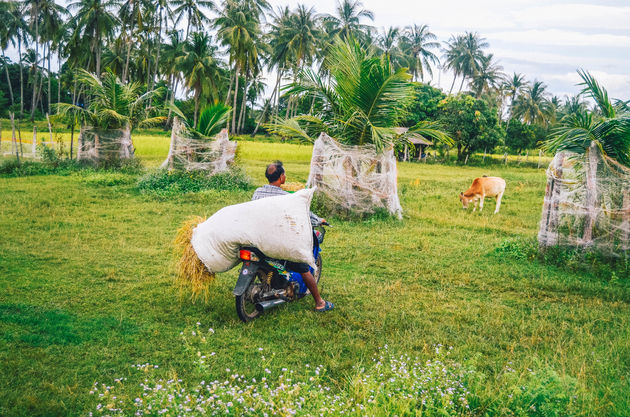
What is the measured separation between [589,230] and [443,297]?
276 centimetres

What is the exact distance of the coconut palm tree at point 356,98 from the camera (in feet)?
30.0

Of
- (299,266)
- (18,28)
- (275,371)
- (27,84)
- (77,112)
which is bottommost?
(275,371)

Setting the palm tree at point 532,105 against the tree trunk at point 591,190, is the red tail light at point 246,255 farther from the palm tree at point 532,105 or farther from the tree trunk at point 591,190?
the palm tree at point 532,105

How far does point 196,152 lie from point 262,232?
9.68 m

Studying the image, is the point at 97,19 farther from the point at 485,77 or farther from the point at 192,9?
the point at 485,77

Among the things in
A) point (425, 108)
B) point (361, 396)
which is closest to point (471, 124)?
point (425, 108)

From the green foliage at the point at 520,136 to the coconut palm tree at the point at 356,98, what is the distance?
33.3 metres

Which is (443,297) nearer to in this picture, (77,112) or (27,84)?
(77,112)

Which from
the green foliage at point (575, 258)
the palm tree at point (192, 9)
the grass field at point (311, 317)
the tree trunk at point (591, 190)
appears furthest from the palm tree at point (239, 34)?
the tree trunk at point (591, 190)

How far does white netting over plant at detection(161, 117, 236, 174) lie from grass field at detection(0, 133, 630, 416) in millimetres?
4854

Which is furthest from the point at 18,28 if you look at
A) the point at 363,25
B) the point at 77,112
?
the point at 77,112

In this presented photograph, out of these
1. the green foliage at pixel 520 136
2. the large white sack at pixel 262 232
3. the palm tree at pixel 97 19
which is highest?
the palm tree at pixel 97 19

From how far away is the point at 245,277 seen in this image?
13.9 feet

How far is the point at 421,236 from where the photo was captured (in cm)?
838
